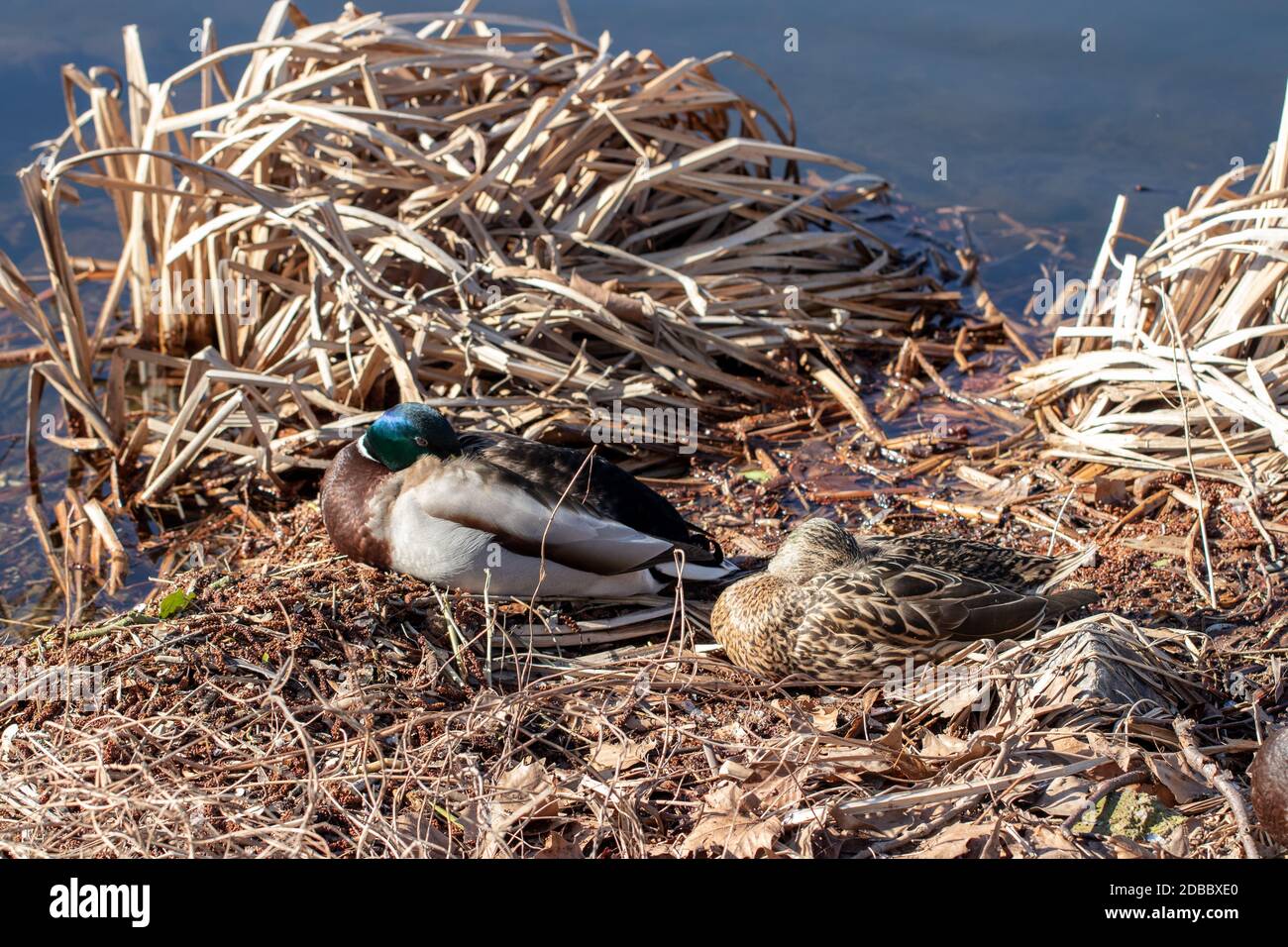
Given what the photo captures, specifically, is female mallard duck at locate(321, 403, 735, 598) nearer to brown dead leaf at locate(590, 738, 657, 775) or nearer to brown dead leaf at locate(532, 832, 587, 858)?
brown dead leaf at locate(590, 738, 657, 775)

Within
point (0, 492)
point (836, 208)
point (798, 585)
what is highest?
point (836, 208)

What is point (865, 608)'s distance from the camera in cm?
334

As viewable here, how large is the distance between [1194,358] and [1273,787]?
2.34 m

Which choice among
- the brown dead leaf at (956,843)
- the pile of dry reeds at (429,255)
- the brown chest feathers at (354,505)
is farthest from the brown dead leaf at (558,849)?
the pile of dry reeds at (429,255)

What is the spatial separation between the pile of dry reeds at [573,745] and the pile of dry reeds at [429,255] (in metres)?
1.50

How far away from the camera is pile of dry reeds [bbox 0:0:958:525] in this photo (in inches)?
197

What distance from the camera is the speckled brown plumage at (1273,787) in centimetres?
250

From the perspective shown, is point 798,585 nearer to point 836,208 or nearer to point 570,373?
point 570,373

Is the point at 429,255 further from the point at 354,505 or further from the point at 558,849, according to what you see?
the point at 558,849

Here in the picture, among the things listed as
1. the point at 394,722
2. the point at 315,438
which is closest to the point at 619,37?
the point at 315,438

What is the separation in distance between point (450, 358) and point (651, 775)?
2.62 metres

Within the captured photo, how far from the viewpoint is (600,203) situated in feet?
18.8

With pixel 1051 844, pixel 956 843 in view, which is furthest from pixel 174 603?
pixel 1051 844

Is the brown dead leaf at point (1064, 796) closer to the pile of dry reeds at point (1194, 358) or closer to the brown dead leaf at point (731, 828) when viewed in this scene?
the brown dead leaf at point (731, 828)
